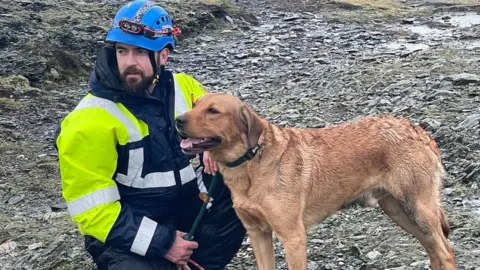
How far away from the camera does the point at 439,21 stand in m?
23.2

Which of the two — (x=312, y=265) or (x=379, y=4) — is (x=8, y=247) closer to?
(x=312, y=265)

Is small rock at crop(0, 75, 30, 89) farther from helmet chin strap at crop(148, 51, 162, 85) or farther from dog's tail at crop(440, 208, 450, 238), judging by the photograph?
dog's tail at crop(440, 208, 450, 238)

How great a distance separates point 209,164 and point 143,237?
77 centimetres

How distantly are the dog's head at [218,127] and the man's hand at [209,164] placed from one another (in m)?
0.31

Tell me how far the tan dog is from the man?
488mm

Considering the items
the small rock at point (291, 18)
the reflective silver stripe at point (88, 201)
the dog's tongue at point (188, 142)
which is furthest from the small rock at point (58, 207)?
the small rock at point (291, 18)

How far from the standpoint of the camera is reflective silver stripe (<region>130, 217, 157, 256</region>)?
5789mm

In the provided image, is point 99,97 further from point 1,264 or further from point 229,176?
point 1,264

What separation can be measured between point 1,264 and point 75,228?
0.90 m

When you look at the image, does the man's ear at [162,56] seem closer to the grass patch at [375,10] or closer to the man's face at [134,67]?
the man's face at [134,67]

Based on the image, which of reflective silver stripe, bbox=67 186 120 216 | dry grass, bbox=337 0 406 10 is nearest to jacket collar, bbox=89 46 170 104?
reflective silver stripe, bbox=67 186 120 216

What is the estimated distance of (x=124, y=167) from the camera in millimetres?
5828

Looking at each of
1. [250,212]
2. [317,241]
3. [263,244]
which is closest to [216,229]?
[263,244]

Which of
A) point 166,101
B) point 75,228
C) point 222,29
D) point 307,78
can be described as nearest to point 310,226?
point 166,101
